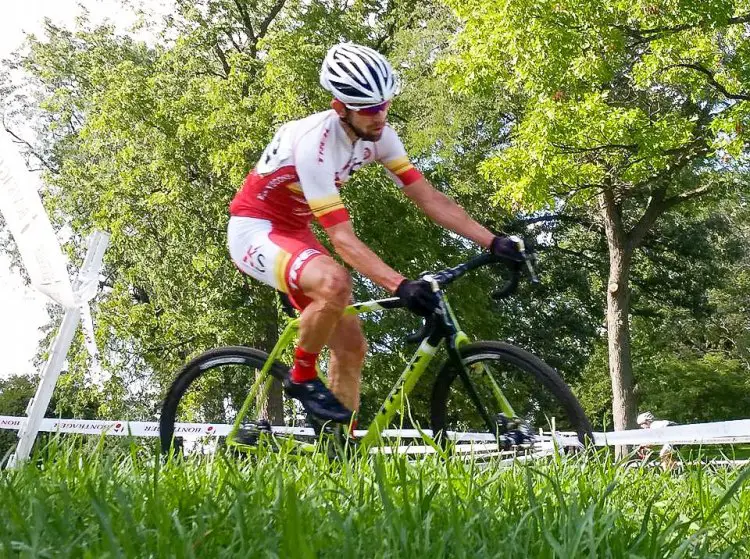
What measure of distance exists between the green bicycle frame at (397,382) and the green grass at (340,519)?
4.32ft

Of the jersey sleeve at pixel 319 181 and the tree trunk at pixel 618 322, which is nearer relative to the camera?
the jersey sleeve at pixel 319 181

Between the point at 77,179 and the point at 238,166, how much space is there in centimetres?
603

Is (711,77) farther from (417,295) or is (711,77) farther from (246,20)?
(417,295)

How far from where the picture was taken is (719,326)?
3681 centimetres

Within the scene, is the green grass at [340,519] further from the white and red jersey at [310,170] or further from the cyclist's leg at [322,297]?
the white and red jersey at [310,170]

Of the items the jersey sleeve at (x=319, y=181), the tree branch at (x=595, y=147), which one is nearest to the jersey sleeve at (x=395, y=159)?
the jersey sleeve at (x=319, y=181)

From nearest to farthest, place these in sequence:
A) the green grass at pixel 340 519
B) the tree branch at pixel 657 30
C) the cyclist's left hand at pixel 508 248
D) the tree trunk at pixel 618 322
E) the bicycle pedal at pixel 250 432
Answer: the green grass at pixel 340 519 < the cyclist's left hand at pixel 508 248 < the bicycle pedal at pixel 250 432 < the tree branch at pixel 657 30 < the tree trunk at pixel 618 322

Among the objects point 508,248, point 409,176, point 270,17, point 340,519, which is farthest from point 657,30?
point 340,519

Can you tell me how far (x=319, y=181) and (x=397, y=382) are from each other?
1125mm

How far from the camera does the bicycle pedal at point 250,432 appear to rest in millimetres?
4723

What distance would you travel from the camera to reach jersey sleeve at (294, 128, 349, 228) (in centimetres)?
399

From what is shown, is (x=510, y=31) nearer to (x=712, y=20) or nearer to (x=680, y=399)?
(x=712, y=20)

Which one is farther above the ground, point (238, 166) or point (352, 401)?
point (238, 166)

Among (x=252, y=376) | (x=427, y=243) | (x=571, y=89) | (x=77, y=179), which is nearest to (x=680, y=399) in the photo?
(x=427, y=243)
